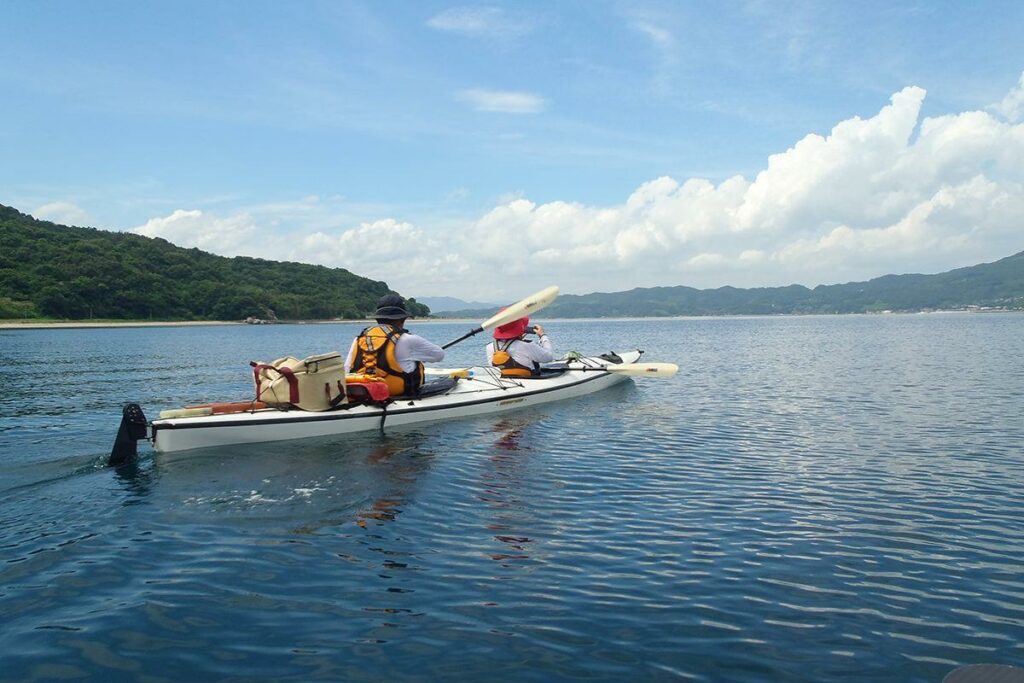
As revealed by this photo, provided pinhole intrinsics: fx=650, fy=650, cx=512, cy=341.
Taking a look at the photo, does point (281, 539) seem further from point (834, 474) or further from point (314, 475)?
point (834, 474)

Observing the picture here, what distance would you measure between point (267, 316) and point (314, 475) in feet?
420

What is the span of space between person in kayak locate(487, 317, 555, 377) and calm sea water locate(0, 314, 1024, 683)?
451 centimetres

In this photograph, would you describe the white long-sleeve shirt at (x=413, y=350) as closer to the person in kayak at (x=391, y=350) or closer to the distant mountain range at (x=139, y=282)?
the person in kayak at (x=391, y=350)

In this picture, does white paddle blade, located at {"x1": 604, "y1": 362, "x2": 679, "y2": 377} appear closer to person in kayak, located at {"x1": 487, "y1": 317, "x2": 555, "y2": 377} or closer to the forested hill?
person in kayak, located at {"x1": 487, "y1": 317, "x2": 555, "y2": 377}

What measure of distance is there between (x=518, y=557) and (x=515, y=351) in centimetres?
1217

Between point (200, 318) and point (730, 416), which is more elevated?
point (200, 318)

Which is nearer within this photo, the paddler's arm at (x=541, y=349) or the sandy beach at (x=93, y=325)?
the paddler's arm at (x=541, y=349)

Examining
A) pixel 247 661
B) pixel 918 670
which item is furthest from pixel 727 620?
pixel 247 661

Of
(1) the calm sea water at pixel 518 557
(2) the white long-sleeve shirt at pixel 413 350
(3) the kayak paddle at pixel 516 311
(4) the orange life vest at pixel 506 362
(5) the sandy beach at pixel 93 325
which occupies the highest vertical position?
(5) the sandy beach at pixel 93 325

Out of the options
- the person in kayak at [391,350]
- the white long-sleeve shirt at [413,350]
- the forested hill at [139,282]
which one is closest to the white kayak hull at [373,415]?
the person in kayak at [391,350]

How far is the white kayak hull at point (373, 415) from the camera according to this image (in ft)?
37.3

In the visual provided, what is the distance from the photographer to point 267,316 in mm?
129750

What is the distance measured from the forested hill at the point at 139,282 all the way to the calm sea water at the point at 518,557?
95889 millimetres

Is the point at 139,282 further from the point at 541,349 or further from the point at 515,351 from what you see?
the point at 541,349
